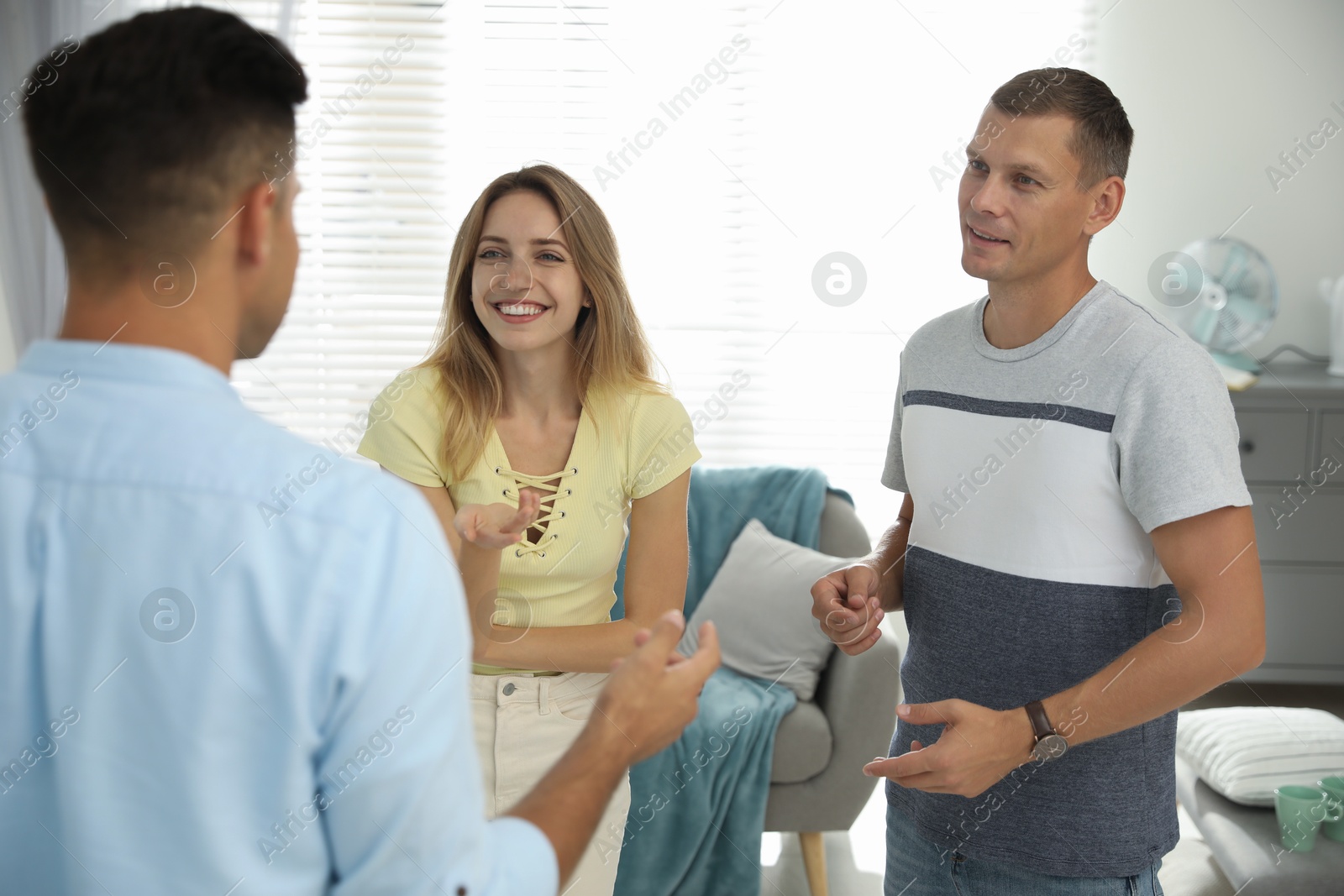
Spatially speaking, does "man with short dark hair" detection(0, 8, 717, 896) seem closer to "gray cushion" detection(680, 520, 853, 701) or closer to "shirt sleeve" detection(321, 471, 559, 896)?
"shirt sleeve" detection(321, 471, 559, 896)

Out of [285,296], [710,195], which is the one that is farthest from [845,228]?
[285,296]

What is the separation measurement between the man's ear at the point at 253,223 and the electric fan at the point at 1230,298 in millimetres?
3590

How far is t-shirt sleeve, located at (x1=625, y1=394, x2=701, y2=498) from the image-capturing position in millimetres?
1566

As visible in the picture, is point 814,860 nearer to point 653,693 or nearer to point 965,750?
point 965,750

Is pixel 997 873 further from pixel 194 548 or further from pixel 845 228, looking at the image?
pixel 845 228

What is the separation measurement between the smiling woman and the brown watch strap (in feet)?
1.87

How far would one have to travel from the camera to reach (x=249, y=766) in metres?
0.64

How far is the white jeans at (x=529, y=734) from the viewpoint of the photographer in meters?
1.46

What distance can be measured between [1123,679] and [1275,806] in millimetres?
1590

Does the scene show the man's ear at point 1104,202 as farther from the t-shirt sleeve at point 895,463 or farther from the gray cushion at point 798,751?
the gray cushion at point 798,751

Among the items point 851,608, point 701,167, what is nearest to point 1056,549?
point 851,608

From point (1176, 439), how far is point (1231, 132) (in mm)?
3196

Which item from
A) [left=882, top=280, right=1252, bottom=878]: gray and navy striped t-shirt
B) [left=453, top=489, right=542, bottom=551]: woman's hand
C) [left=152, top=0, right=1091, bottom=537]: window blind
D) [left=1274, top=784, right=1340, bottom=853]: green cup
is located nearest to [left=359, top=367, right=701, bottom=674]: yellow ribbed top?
[left=453, top=489, right=542, bottom=551]: woman's hand

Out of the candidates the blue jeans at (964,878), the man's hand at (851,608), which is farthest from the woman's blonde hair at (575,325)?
the blue jeans at (964,878)
